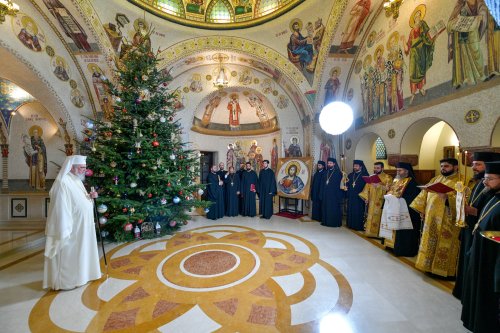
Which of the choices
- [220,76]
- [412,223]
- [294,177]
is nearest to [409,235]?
[412,223]

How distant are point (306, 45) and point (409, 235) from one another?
301 inches

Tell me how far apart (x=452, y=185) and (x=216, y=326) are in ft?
15.2

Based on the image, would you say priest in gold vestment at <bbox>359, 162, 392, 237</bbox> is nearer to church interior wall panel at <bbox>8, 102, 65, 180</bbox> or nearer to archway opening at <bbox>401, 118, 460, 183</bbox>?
archway opening at <bbox>401, 118, 460, 183</bbox>

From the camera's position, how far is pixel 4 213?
9.18m

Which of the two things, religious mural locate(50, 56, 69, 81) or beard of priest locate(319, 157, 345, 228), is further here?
beard of priest locate(319, 157, 345, 228)

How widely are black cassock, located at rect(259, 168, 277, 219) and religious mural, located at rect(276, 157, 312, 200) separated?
368mm

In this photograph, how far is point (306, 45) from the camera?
8.52 meters

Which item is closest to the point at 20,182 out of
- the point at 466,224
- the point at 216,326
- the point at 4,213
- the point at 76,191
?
the point at 4,213

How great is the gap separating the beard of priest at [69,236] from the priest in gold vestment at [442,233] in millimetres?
6070

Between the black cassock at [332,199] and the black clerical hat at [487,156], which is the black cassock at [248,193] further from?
the black clerical hat at [487,156]

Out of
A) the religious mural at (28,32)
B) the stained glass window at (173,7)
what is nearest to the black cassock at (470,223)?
the stained glass window at (173,7)

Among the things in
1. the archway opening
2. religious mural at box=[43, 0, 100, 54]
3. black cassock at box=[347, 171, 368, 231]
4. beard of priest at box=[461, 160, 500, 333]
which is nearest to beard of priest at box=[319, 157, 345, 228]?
black cassock at box=[347, 171, 368, 231]

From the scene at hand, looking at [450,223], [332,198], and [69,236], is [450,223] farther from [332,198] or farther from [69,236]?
[69,236]

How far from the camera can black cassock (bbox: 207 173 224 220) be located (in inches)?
331
